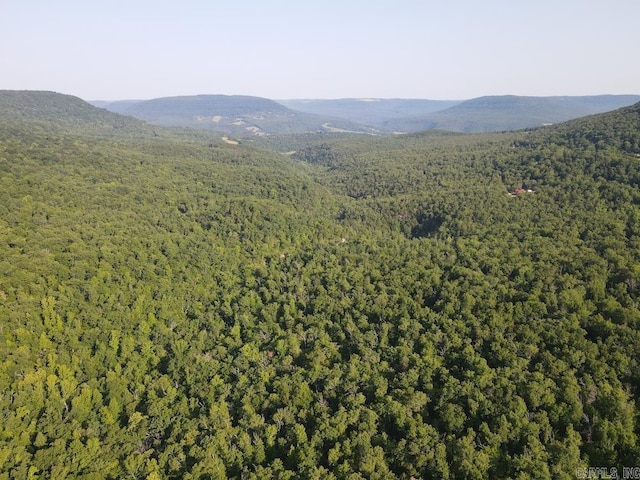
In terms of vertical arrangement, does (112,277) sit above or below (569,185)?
below

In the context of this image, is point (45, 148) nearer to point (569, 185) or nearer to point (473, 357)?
point (473, 357)

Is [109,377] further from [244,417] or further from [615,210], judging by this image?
[615,210]

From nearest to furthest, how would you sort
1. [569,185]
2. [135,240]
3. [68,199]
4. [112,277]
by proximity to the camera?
[112,277], [135,240], [68,199], [569,185]

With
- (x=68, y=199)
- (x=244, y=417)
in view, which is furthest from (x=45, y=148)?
(x=244, y=417)

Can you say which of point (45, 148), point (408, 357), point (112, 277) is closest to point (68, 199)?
point (112, 277)

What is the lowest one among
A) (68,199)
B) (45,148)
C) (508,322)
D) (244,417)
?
(244,417)

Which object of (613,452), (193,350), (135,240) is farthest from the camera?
(135,240)

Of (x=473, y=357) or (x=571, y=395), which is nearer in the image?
(x=571, y=395)
